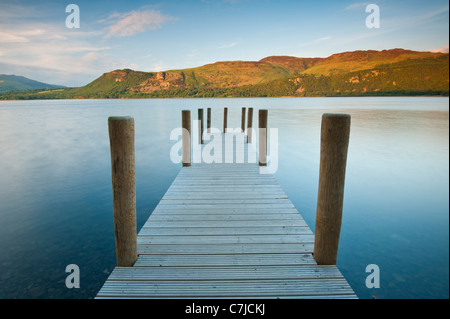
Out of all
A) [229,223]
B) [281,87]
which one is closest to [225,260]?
[229,223]

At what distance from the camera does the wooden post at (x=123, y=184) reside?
7.30ft

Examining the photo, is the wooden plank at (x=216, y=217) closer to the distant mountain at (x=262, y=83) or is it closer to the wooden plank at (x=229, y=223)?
the wooden plank at (x=229, y=223)

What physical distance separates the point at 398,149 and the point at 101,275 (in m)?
15.4

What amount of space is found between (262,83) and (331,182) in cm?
14116

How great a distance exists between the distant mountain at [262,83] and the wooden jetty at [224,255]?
69989 mm

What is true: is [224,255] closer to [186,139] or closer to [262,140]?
[186,139]

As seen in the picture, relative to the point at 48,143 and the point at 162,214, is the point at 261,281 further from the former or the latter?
the point at 48,143

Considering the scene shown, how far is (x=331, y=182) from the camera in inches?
91.9

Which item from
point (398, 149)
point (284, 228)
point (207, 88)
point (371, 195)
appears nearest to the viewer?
point (284, 228)

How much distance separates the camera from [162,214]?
3.81 metres

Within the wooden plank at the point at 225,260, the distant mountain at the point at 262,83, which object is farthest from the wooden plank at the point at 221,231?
the distant mountain at the point at 262,83

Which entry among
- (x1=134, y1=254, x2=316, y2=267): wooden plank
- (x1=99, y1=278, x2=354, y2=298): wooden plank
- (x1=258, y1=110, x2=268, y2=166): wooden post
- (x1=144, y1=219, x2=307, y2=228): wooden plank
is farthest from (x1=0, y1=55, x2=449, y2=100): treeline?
(x1=99, y1=278, x2=354, y2=298): wooden plank
